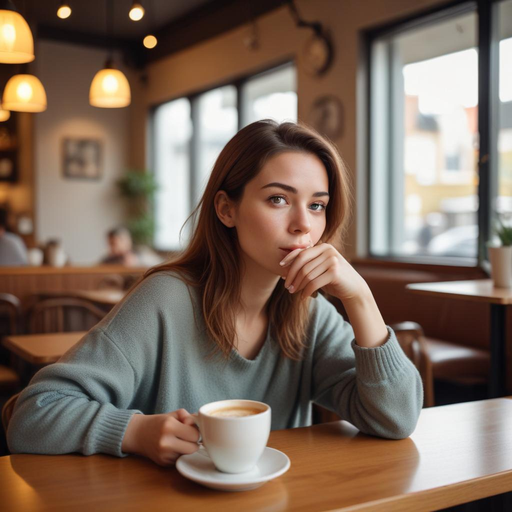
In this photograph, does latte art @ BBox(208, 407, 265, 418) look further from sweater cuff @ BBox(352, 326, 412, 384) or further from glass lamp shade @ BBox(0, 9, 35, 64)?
glass lamp shade @ BBox(0, 9, 35, 64)

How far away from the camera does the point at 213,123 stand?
24.9ft

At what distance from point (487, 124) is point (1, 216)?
22.6ft

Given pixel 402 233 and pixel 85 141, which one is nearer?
pixel 402 233

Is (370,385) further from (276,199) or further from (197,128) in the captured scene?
(197,128)

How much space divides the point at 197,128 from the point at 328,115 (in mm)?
2740

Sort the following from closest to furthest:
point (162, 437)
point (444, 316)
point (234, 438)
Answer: point (234, 438), point (162, 437), point (444, 316)

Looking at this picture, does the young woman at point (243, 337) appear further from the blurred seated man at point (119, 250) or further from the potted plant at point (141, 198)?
the potted plant at point (141, 198)

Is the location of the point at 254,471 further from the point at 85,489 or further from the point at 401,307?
the point at 401,307

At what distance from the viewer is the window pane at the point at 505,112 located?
4160mm

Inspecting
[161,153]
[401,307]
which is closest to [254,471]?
[401,307]

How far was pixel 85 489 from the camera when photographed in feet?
2.68

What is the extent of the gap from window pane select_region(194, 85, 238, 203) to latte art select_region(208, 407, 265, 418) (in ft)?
21.0

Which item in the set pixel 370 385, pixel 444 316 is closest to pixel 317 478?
pixel 370 385

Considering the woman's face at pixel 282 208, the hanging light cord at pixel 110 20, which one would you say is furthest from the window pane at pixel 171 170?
the woman's face at pixel 282 208
